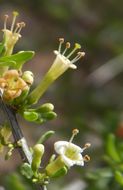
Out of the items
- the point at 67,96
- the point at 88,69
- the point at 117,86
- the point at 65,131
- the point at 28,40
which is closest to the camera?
the point at 65,131

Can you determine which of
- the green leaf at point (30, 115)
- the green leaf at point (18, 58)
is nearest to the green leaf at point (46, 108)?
the green leaf at point (30, 115)

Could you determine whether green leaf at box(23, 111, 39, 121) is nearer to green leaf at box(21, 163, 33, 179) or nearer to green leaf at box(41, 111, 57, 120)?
green leaf at box(41, 111, 57, 120)

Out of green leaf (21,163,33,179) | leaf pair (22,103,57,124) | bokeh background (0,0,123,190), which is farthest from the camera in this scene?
bokeh background (0,0,123,190)

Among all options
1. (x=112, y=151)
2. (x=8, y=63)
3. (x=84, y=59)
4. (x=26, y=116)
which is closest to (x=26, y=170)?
(x=26, y=116)

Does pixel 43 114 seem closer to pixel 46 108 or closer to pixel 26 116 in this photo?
pixel 46 108

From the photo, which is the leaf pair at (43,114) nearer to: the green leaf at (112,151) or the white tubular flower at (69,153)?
the white tubular flower at (69,153)

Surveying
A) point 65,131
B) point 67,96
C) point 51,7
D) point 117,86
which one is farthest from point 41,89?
point 117,86

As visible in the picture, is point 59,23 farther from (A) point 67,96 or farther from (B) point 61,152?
(B) point 61,152

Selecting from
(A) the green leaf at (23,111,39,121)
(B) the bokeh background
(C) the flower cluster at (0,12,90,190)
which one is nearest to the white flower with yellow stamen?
(C) the flower cluster at (0,12,90,190)

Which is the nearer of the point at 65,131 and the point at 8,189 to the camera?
the point at 8,189
